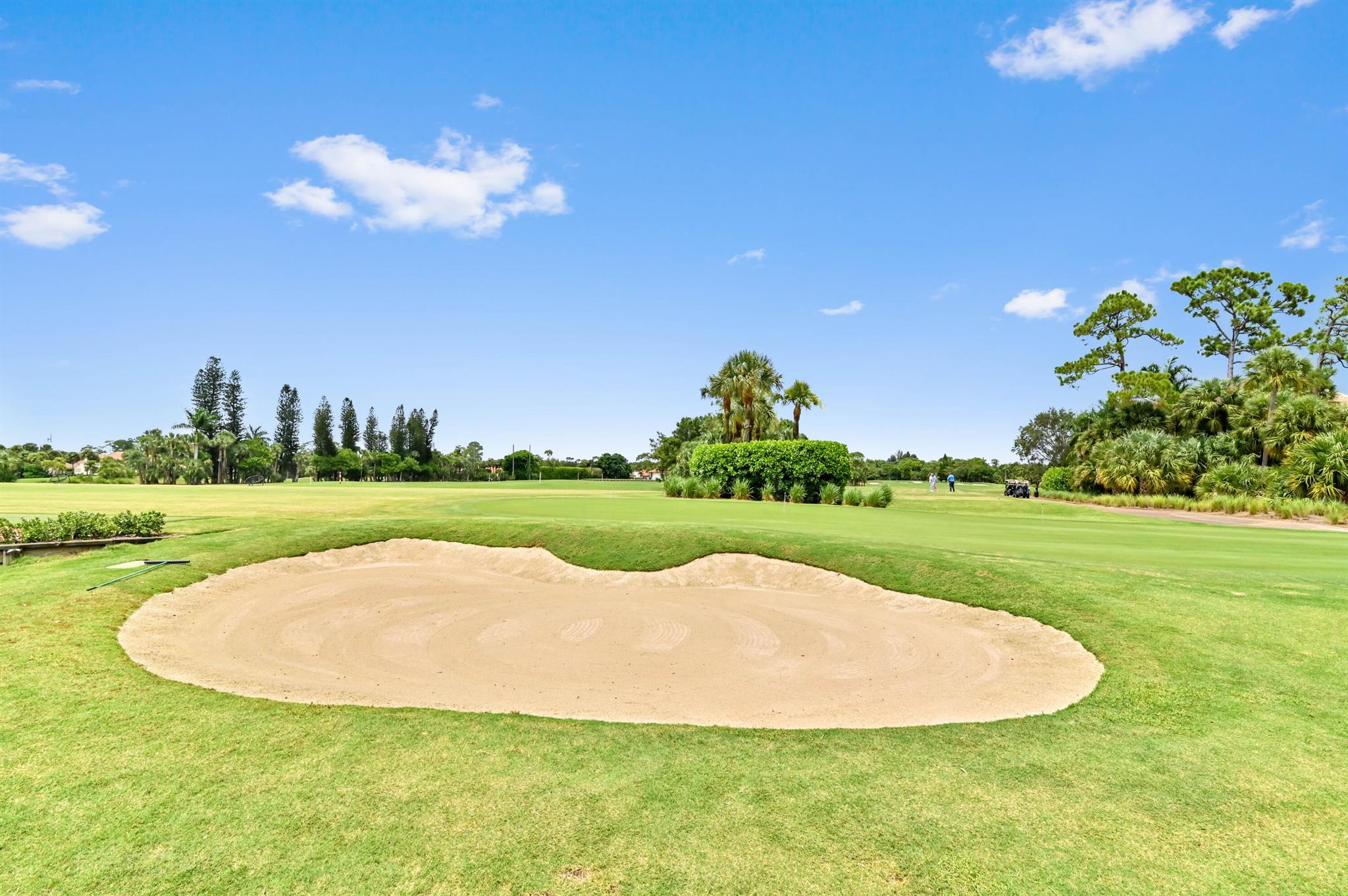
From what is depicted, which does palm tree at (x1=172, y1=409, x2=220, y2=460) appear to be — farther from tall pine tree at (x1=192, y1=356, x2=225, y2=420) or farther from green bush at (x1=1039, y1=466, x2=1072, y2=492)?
green bush at (x1=1039, y1=466, x2=1072, y2=492)

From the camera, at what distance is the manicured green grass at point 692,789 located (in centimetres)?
329

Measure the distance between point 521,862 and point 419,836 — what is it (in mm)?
674

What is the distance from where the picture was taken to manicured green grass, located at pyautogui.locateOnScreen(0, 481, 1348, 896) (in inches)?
130

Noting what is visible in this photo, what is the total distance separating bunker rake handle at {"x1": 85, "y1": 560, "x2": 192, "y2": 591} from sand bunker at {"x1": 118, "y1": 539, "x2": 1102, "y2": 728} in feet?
3.08

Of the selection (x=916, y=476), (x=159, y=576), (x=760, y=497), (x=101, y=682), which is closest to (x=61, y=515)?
(x=159, y=576)

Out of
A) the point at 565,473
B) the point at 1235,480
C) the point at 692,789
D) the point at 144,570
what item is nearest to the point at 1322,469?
the point at 1235,480

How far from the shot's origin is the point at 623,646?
8359mm

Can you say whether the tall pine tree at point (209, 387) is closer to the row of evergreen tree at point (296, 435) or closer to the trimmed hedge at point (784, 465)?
the row of evergreen tree at point (296, 435)

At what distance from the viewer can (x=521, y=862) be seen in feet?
11.0

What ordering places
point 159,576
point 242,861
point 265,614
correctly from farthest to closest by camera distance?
point 159,576, point 265,614, point 242,861

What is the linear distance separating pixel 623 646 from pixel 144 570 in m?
8.96

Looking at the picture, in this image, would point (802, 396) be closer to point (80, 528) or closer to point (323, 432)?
point (80, 528)

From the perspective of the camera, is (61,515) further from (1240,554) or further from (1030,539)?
(1240,554)

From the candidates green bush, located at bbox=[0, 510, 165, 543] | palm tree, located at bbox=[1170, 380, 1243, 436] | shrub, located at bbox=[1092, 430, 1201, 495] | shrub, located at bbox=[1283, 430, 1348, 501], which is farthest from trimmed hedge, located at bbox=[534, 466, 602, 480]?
green bush, located at bbox=[0, 510, 165, 543]
